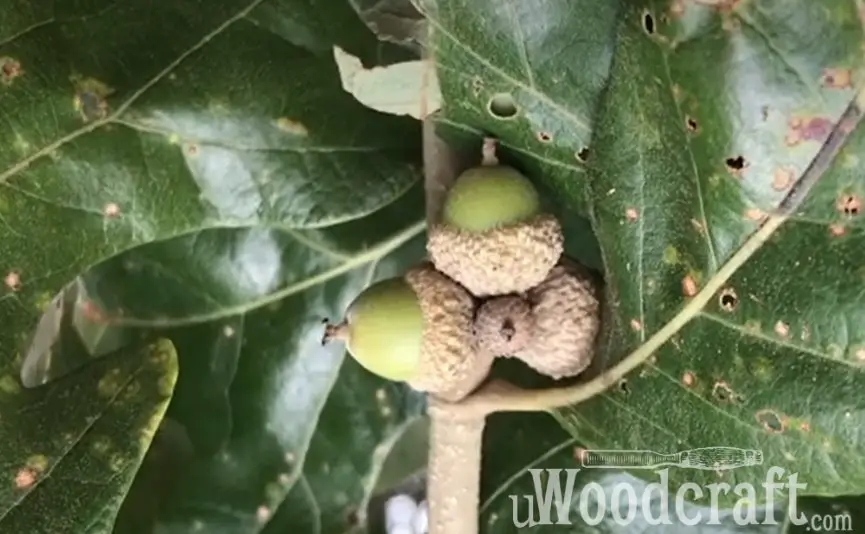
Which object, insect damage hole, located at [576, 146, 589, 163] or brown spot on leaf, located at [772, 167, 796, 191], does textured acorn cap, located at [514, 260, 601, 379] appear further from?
brown spot on leaf, located at [772, 167, 796, 191]

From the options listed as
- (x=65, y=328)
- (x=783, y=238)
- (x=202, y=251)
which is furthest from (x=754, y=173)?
(x=65, y=328)

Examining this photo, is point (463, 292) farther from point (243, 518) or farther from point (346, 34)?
point (243, 518)

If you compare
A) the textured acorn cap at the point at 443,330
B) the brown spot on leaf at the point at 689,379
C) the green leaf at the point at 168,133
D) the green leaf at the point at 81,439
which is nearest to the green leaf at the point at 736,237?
the brown spot on leaf at the point at 689,379

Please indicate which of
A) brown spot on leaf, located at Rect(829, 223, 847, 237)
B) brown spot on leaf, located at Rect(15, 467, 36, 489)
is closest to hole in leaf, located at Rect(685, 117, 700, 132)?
brown spot on leaf, located at Rect(829, 223, 847, 237)

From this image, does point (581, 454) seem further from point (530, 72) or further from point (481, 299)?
point (530, 72)

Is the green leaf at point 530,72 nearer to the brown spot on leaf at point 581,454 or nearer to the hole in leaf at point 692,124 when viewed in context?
the hole in leaf at point 692,124

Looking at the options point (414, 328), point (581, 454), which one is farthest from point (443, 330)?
point (581, 454)
